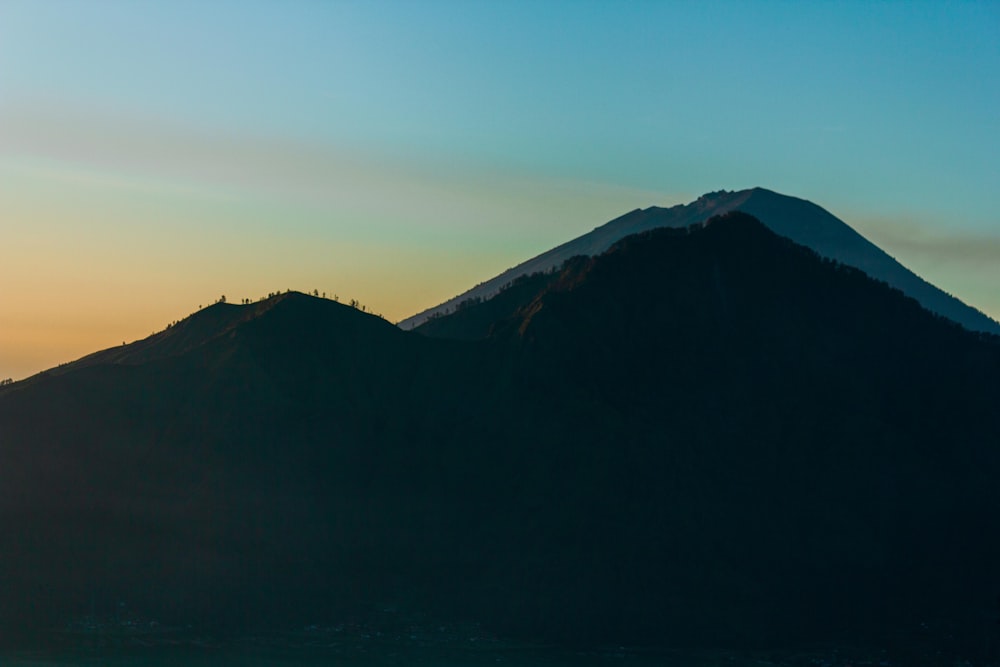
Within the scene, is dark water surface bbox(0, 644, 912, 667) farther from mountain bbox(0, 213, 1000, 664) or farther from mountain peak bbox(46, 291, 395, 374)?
mountain peak bbox(46, 291, 395, 374)

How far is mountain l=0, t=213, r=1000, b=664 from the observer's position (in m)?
120

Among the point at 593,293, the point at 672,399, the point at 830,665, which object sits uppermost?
the point at 593,293

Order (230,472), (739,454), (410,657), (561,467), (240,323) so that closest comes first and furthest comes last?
(410,657) < (230,472) < (561,467) < (739,454) < (240,323)

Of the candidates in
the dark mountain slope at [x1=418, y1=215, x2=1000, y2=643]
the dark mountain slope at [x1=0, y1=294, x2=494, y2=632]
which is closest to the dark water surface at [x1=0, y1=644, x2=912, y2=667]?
the dark mountain slope at [x1=418, y1=215, x2=1000, y2=643]

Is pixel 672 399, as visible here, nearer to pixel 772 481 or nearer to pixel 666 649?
pixel 772 481

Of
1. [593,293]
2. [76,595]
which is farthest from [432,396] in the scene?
[76,595]

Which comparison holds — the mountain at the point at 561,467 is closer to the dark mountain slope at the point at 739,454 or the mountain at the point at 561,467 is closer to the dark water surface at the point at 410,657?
the dark mountain slope at the point at 739,454

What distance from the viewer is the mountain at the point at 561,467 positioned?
120 metres

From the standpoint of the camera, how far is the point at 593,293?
467ft

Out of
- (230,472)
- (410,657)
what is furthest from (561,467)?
(230,472)

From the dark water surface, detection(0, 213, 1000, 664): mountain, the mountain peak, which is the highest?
the mountain peak

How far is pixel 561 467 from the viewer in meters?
131

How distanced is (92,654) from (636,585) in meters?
40.4

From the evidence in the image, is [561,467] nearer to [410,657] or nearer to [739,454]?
[739,454]
